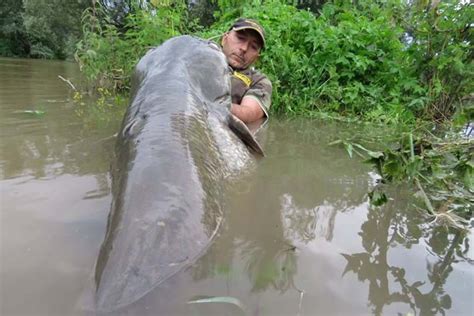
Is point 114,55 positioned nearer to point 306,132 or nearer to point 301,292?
point 306,132

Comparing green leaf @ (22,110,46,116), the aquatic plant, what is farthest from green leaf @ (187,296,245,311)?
green leaf @ (22,110,46,116)

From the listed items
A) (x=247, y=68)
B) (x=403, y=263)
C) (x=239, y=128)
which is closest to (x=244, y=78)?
(x=247, y=68)

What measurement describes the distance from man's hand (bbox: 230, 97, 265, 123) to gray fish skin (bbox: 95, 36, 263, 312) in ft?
2.60

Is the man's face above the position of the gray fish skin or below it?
above

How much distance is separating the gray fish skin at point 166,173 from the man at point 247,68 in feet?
3.60

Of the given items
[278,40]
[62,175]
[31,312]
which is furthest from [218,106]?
[278,40]

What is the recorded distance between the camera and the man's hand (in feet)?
11.0

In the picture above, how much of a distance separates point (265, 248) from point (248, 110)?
2.15 m

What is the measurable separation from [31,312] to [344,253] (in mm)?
1038

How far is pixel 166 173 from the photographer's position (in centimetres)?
137

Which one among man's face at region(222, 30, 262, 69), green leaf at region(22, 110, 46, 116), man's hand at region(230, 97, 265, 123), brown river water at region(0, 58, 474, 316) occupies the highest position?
man's face at region(222, 30, 262, 69)

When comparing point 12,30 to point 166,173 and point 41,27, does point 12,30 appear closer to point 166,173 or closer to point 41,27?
point 41,27

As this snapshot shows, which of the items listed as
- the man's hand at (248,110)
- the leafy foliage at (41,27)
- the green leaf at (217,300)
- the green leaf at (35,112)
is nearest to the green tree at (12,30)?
the leafy foliage at (41,27)

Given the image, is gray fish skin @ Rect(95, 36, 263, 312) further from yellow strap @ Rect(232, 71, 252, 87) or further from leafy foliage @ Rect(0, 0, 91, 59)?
leafy foliage @ Rect(0, 0, 91, 59)
